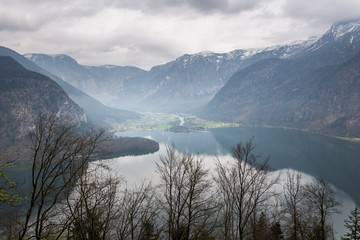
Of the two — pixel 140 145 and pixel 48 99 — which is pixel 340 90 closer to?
pixel 140 145

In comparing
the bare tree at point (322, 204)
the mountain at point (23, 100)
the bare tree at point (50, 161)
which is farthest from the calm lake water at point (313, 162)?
the mountain at point (23, 100)

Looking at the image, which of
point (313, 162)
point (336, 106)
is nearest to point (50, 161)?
point (313, 162)

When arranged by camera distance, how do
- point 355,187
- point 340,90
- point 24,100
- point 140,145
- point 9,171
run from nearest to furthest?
point 355,187, point 9,171, point 140,145, point 24,100, point 340,90

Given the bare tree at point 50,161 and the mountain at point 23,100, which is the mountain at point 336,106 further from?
the bare tree at point 50,161

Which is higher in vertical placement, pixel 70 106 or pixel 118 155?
pixel 70 106

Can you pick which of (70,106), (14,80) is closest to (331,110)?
(70,106)

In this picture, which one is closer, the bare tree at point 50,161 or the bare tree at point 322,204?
the bare tree at point 50,161

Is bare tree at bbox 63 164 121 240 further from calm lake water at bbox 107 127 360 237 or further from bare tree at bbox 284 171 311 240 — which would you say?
calm lake water at bbox 107 127 360 237

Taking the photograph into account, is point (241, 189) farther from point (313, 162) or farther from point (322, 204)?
point (313, 162)

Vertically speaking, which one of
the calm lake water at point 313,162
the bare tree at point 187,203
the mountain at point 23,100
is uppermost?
the mountain at point 23,100
